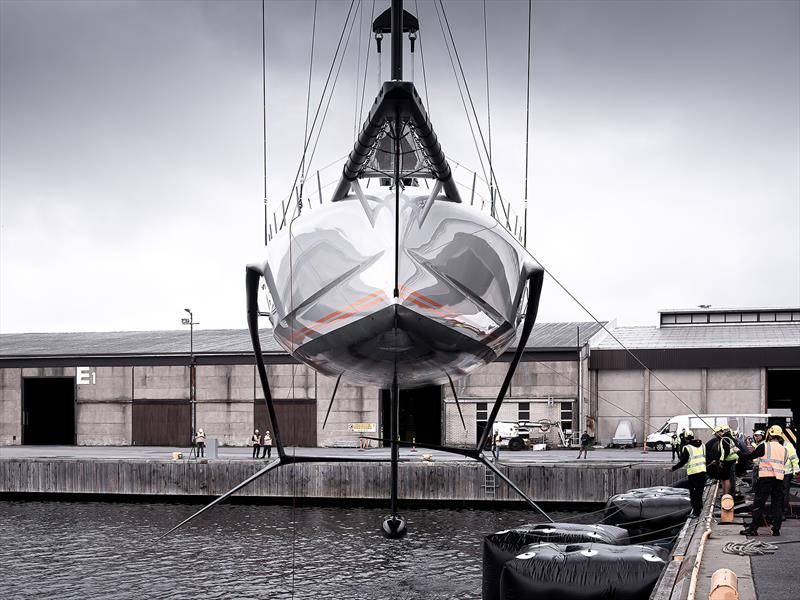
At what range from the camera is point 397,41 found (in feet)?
31.6

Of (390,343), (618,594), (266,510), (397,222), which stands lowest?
(266,510)

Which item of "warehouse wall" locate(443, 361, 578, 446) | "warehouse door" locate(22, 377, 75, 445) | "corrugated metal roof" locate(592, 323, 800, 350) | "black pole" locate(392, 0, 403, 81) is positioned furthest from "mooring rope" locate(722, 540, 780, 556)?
"warehouse door" locate(22, 377, 75, 445)

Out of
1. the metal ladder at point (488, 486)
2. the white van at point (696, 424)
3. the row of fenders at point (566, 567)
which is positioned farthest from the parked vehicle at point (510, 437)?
the row of fenders at point (566, 567)

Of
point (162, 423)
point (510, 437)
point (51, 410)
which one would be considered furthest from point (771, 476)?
point (51, 410)

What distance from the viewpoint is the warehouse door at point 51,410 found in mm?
72775

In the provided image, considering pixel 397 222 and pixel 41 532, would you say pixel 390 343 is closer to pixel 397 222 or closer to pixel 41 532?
pixel 397 222

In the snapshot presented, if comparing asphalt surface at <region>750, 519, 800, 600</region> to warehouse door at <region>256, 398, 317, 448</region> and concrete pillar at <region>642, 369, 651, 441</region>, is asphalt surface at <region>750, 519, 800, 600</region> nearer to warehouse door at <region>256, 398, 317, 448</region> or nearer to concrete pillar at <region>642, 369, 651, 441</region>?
concrete pillar at <region>642, 369, 651, 441</region>

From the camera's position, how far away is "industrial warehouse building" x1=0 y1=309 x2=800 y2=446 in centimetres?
6078

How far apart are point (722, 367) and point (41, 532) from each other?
137ft

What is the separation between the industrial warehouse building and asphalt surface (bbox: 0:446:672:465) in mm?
1834

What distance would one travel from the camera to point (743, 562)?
594 inches

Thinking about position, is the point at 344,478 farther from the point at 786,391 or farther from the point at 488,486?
the point at 786,391

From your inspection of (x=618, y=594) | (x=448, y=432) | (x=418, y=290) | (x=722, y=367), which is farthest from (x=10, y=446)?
(x=418, y=290)

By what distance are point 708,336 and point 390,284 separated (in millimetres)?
63116
